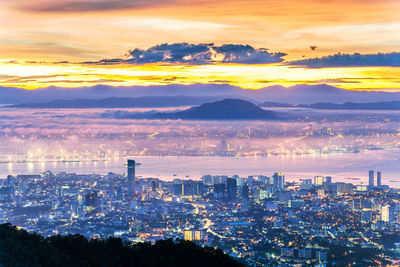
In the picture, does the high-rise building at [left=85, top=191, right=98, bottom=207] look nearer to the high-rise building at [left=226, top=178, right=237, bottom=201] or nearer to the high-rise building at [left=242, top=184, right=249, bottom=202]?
the high-rise building at [left=226, top=178, right=237, bottom=201]

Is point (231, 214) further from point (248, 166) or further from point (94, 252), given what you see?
point (248, 166)

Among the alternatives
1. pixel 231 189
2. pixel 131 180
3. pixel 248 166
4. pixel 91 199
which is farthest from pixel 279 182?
pixel 91 199

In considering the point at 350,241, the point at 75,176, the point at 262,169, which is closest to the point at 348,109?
the point at 262,169

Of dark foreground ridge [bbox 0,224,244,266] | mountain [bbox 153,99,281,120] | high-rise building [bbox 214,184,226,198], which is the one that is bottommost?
high-rise building [bbox 214,184,226,198]

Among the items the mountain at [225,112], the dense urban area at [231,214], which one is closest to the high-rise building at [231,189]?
the dense urban area at [231,214]

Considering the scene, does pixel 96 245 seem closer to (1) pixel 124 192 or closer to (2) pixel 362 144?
(1) pixel 124 192

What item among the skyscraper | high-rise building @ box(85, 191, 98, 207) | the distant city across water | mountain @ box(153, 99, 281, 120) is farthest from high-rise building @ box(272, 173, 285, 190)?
mountain @ box(153, 99, 281, 120)
